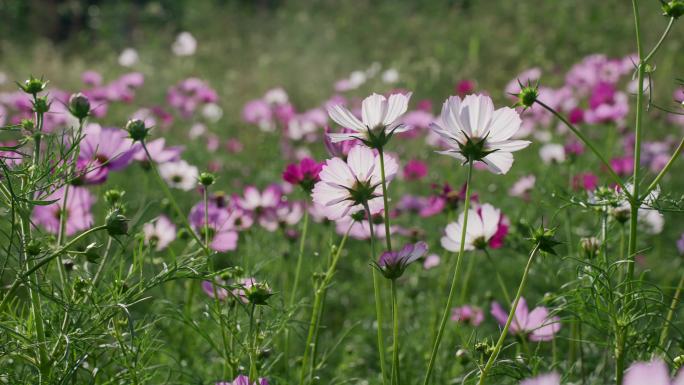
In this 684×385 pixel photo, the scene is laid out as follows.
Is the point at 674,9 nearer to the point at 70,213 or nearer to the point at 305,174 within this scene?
the point at 305,174

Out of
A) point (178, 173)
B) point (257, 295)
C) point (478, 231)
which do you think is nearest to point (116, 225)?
point (257, 295)

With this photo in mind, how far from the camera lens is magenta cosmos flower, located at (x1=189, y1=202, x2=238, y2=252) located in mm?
1177

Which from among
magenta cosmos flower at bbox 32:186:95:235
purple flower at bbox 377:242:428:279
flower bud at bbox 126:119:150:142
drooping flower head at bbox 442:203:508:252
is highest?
magenta cosmos flower at bbox 32:186:95:235

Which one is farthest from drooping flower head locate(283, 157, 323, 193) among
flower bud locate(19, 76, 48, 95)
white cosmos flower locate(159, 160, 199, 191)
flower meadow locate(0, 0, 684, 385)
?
white cosmos flower locate(159, 160, 199, 191)

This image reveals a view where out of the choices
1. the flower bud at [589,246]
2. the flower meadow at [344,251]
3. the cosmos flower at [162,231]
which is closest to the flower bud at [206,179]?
the flower meadow at [344,251]

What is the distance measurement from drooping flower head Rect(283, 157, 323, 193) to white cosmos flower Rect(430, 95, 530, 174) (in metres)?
0.28

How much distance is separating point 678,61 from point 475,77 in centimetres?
130

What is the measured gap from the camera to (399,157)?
9.07 ft

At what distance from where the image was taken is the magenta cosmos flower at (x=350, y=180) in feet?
2.54

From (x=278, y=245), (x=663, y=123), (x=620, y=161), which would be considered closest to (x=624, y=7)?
(x=663, y=123)

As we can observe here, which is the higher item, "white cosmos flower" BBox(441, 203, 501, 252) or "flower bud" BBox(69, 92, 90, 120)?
"flower bud" BBox(69, 92, 90, 120)

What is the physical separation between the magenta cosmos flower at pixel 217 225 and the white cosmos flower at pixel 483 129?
0.53m

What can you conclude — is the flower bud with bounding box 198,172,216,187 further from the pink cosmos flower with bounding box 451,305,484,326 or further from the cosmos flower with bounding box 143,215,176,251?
the pink cosmos flower with bounding box 451,305,484,326

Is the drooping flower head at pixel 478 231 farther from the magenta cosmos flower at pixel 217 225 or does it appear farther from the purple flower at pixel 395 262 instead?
the magenta cosmos flower at pixel 217 225
